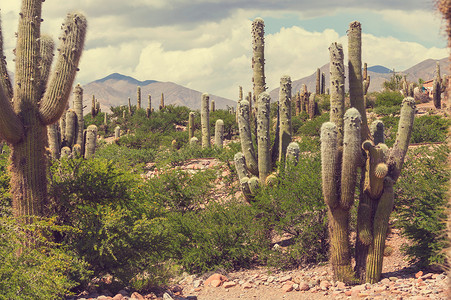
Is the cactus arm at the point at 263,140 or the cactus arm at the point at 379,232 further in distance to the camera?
the cactus arm at the point at 263,140

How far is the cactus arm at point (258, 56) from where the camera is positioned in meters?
15.5

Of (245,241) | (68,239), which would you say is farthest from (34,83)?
(245,241)

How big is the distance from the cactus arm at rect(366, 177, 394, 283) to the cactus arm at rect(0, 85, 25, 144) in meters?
6.37

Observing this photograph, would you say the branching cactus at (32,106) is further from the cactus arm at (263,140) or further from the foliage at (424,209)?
the foliage at (424,209)

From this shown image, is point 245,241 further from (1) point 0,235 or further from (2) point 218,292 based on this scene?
(1) point 0,235

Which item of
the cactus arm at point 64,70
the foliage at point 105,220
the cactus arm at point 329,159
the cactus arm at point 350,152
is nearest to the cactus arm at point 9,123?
the cactus arm at point 64,70

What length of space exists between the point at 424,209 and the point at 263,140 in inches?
174

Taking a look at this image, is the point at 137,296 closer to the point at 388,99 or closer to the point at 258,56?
the point at 258,56

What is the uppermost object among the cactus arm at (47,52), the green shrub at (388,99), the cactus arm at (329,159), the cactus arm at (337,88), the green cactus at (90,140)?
the green shrub at (388,99)

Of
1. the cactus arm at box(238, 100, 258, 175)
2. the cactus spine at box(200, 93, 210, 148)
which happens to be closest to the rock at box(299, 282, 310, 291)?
the cactus arm at box(238, 100, 258, 175)

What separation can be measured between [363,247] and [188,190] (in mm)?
5754

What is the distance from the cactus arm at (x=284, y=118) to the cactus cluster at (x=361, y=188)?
146 inches

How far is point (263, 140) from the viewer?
14.1m

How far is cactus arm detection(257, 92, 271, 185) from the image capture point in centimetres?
1410
